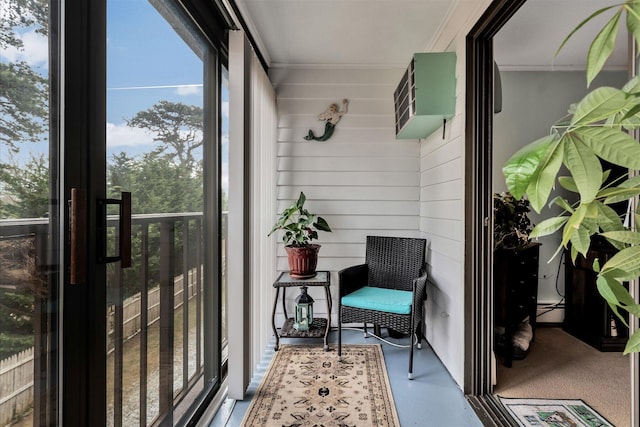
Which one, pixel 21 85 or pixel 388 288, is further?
pixel 388 288

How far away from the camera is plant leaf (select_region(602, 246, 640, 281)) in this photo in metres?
0.57

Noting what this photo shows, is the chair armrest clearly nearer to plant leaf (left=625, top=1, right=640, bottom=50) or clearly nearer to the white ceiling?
the white ceiling

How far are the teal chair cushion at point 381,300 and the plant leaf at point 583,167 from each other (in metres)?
2.07

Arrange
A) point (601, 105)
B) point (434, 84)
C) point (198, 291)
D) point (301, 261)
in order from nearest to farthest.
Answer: point (601, 105), point (198, 291), point (434, 84), point (301, 261)

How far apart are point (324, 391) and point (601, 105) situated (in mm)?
2113

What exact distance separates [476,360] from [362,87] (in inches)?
97.0

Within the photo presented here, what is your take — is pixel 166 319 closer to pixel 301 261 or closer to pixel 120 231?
pixel 120 231

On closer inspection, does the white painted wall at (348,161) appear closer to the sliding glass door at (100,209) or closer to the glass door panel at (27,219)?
the sliding glass door at (100,209)

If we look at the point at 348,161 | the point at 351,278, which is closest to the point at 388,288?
the point at 351,278

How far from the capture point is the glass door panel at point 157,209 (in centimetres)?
124

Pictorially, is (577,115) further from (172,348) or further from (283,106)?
(283,106)

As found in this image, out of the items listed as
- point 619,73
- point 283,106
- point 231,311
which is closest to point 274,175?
point 283,106

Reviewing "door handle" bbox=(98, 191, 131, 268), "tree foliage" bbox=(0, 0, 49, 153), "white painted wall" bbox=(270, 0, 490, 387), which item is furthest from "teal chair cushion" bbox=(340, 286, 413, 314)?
"tree foliage" bbox=(0, 0, 49, 153)

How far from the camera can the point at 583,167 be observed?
1.67ft
